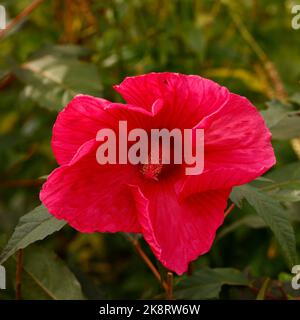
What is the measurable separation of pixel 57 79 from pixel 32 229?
0.46 metres

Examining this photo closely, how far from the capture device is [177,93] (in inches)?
A: 28.1

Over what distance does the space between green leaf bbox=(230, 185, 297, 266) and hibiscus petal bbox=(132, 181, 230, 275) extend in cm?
6

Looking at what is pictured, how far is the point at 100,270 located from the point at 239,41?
2.17ft

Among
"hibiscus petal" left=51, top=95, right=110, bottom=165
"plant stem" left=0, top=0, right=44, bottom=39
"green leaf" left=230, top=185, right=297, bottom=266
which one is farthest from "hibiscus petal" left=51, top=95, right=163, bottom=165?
"plant stem" left=0, top=0, right=44, bottom=39

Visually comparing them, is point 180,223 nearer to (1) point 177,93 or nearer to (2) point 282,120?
(1) point 177,93

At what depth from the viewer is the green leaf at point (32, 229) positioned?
0.74 meters

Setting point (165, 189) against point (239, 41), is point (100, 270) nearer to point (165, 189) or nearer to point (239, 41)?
point (239, 41)

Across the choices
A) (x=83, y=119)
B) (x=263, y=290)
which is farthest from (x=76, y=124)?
(x=263, y=290)

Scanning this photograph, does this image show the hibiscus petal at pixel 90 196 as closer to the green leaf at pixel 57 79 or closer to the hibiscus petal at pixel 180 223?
the hibiscus petal at pixel 180 223

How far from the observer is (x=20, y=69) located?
1225mm

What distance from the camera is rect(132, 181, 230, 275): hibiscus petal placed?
0.68m

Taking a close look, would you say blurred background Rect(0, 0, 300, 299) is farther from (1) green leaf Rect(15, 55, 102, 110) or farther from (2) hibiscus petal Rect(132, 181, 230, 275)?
(2) hibiscus petal Rect(132, 181, 230, 275)

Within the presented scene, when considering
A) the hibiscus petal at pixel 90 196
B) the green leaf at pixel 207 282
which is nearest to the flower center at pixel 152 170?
the hibiscus petal at pixel 90 196
